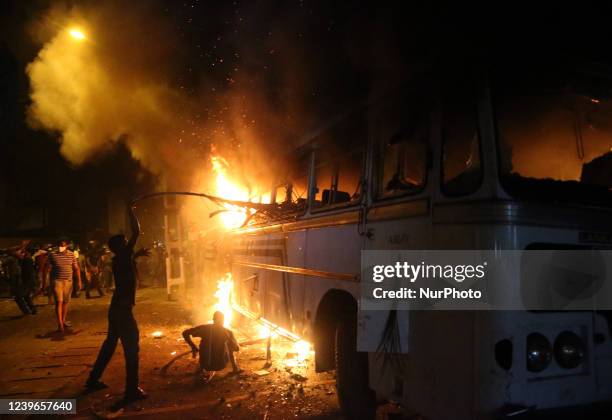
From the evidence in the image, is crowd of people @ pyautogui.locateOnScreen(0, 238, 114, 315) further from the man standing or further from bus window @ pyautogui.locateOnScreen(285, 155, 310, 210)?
bus window @ pyautogui.locateOnScreen(285, 155, 310, 210)

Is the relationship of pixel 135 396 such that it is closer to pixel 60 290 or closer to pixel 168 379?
pixel 168 379

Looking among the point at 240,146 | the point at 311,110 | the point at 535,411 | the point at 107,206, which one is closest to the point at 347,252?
the point at 535,411

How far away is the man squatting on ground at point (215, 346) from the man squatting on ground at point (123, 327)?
758mm

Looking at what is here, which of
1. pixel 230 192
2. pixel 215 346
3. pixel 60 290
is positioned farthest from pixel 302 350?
pixel 60 290

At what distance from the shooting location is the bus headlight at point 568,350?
248cm

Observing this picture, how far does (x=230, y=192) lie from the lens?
8297 mm

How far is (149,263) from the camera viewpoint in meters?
19.6

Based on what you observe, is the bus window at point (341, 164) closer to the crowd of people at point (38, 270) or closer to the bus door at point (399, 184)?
the bus door at point (399, 184)

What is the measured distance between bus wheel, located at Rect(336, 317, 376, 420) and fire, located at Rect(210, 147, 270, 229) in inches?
114

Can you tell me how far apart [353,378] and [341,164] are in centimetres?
210

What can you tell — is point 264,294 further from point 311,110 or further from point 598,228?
point 598,228

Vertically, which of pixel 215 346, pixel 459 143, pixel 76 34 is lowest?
pixel 215 346

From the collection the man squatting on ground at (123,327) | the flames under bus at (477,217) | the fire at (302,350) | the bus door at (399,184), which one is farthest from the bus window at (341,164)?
the fire at (302,350)

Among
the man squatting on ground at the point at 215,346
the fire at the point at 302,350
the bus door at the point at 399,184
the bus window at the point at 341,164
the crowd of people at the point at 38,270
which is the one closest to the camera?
the bus door at the point at 399,184
